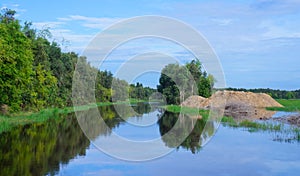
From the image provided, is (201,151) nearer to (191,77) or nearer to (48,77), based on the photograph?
(48,77)

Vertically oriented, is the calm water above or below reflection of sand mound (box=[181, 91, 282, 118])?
below

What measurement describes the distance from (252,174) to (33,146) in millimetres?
9444

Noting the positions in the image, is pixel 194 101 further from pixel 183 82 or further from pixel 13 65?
pixel 13 65

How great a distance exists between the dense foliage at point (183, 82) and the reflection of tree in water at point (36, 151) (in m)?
38.7

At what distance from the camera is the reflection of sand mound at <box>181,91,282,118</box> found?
44.9 metres

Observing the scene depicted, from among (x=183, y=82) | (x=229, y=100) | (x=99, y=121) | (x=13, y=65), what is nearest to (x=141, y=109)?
(x=183, y=82)

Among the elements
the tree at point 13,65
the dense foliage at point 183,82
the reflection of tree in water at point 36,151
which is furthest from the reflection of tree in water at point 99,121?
the dense foliage at point 183,82

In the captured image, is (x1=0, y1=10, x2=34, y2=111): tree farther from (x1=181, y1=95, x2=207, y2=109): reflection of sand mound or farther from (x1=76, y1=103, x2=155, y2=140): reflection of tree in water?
(x1=181, y1=95, x2=207, y2=109): reflection of sand mound

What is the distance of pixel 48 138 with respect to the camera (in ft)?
66.3

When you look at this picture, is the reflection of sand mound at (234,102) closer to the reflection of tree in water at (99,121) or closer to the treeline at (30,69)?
the reflection of tree in water at (99,121)

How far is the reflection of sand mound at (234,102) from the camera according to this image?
147 ft

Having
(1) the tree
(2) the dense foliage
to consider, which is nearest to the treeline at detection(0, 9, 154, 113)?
(1) the tree

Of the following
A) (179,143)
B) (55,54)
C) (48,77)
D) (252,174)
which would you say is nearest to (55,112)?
(48,77)

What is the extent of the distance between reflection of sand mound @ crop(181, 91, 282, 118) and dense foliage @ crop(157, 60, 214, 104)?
3.62 meters
